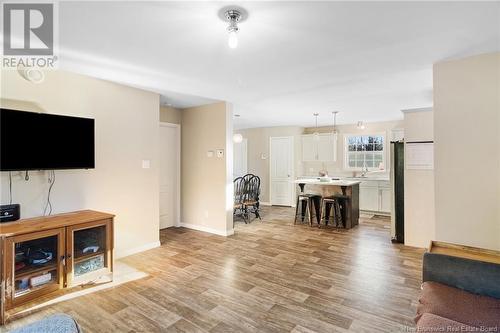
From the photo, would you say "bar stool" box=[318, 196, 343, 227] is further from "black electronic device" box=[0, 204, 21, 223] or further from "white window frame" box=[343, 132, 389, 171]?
"black electronic device" box=[0, 204, 21, 223]

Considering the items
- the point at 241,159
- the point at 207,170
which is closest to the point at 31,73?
the point at 207,170

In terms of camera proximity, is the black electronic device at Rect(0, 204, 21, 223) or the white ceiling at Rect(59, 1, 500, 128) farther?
the black electronic device at Rect(0, 204, 21, 223)

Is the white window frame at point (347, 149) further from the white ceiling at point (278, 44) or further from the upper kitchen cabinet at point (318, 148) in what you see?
the white ceiling at point (278, 44)

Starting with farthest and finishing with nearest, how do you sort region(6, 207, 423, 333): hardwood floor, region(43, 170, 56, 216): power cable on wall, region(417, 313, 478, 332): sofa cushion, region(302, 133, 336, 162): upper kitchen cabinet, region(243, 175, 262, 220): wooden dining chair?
region(302, 133, 336, 162): upper kitchen cabinet < region(243, 175, 262, 220): wooden dining chair < region(43, 170, 56, 216): power cable on wall < region(6, 207, 423, 333): hardwood floor < region(417, 313, 478, 332): sofa cushion

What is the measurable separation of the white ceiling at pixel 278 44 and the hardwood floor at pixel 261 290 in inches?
96.4

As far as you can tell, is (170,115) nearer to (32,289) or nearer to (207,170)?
(207,170)

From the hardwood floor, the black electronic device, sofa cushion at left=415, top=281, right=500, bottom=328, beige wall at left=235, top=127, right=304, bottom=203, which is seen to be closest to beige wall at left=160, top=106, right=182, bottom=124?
the hardwood floor

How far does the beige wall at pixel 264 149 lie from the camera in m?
8.05

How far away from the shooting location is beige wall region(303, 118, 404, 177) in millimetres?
7004

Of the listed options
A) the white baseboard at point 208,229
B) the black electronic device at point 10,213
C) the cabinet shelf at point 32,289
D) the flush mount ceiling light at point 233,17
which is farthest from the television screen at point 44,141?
the white baseboard at point 208,229

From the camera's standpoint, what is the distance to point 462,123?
2.74 m

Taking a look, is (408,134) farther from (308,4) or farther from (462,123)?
(308,4)

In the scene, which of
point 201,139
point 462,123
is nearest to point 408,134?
point 462,123

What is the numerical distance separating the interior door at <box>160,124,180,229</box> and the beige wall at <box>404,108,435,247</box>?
416 cm
